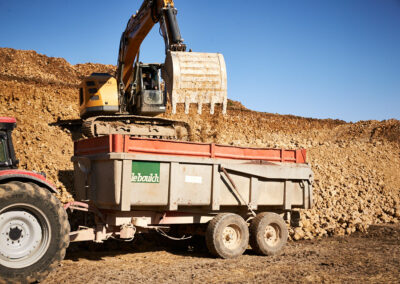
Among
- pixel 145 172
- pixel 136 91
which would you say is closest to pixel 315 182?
pixel 136 91

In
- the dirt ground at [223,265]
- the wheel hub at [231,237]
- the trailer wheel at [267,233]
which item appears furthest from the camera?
the trailer wheel at [267,233]

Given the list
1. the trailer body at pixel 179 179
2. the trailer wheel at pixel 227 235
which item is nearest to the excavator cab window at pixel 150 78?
the trailer body at pixel 179 179

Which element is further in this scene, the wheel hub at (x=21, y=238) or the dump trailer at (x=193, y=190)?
the dump trailer at (x=193, y=190)

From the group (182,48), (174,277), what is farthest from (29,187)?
(182,48)

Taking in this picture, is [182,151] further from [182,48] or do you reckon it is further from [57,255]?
[182,48]

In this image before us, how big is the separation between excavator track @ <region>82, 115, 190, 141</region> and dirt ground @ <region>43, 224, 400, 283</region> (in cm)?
441

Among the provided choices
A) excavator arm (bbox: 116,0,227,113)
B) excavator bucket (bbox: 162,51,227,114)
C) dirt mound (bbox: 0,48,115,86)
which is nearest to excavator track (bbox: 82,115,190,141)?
excavator arm (bbox: 116,0,227,113)

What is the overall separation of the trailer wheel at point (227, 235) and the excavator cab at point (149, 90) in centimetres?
584

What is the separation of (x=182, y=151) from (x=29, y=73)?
2319 centimetres

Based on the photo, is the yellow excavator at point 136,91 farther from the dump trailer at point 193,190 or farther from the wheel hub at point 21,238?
the wheel hub at point 21,238

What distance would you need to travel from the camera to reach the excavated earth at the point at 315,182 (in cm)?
670

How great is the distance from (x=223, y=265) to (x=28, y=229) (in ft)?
10.1

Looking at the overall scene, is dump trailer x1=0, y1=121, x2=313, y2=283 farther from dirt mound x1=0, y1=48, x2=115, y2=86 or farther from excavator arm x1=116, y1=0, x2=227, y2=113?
dirt mound x1=0, y1=48, x2=115, y2=86

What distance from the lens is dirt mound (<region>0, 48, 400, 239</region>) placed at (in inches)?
462
